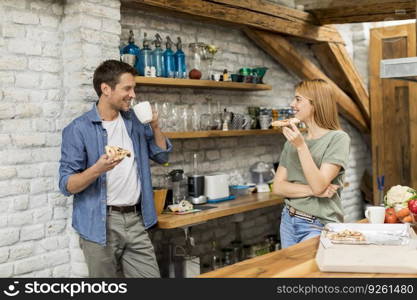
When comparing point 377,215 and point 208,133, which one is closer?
point 377,215

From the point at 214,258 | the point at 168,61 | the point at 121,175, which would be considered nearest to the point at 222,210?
the point at 214,258

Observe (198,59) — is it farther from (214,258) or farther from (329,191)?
(329,191)

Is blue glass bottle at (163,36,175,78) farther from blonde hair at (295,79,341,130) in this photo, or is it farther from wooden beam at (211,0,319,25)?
blonde hair at (295,79,341,130)

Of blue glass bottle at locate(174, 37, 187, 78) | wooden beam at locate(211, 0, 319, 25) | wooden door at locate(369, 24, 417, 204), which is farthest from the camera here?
wooden door at locate(369, 24, 417, 204)

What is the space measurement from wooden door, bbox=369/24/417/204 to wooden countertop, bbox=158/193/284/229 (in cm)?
257

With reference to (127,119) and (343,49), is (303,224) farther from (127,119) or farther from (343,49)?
(343,49)

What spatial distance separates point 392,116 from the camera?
7219 millimetres

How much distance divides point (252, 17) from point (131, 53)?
64.1 inches

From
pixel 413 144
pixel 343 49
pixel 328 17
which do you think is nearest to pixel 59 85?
pixel 328 17

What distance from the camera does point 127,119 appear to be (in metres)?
3.69

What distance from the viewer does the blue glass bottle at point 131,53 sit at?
4102mm

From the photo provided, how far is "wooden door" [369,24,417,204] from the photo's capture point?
7.02 m

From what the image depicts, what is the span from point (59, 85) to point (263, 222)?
307cm

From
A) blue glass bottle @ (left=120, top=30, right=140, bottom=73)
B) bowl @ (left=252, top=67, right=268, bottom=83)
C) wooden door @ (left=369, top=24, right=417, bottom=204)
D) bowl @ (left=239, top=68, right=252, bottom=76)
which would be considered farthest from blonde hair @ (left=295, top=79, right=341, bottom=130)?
wooden door @ (left=369, top=24, right=417, bottom=204)
